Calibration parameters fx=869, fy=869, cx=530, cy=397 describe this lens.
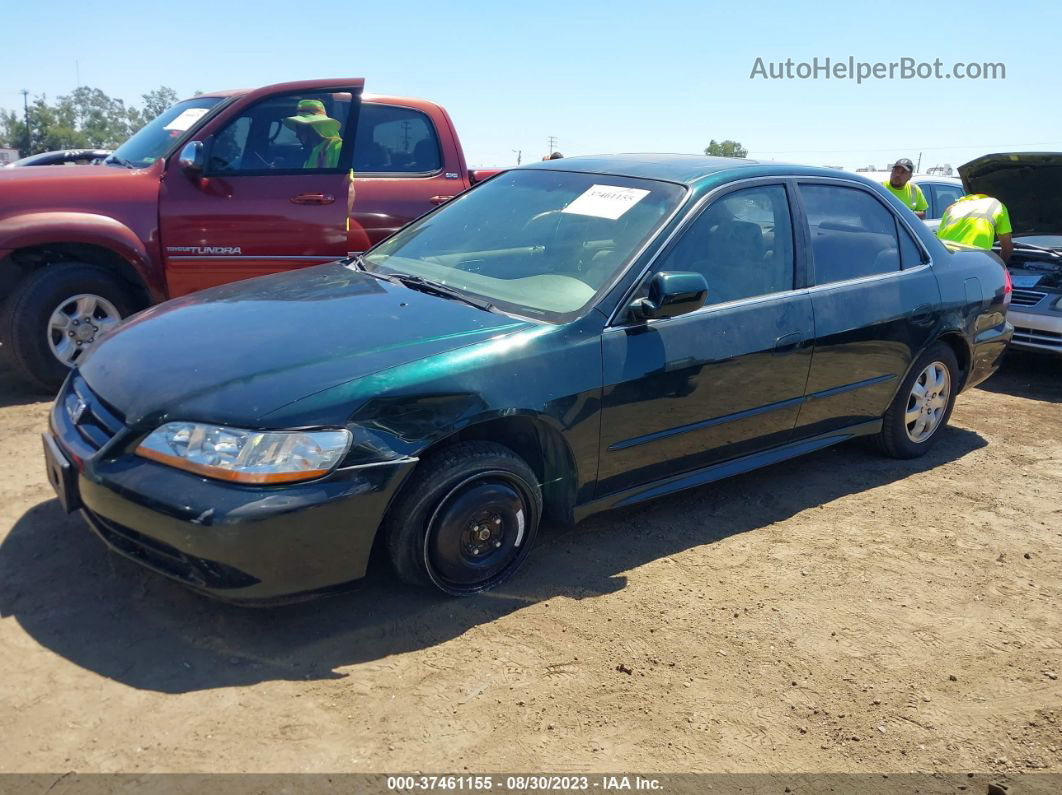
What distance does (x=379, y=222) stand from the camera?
608 centimetres

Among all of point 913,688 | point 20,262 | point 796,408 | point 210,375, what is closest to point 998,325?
point 796,408

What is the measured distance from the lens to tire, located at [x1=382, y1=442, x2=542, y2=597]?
2.99m

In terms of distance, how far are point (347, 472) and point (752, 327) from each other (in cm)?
200

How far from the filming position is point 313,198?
224 inches

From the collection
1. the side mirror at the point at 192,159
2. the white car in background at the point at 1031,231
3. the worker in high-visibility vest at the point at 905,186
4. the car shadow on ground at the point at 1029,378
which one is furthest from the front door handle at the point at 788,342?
the worker in high-visibility vest at the point at 905,186

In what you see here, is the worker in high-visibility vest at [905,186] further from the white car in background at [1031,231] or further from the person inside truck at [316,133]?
the person inside truck at [316,133]

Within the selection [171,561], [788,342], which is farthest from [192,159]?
[788,342]

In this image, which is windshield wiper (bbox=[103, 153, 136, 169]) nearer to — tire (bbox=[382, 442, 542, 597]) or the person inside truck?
the person inside truck

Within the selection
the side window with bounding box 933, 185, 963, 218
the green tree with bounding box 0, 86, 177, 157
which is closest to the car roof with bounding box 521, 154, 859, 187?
the side window with bounding box 933, 185, 963, 218

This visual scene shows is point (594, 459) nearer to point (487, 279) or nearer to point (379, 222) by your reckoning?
point (487, 279)

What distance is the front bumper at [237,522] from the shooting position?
265cm

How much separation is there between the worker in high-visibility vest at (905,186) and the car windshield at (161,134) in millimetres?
6691

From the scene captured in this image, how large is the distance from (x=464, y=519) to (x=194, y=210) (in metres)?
3.42

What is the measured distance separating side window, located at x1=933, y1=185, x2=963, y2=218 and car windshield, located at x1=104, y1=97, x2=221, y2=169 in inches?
332
